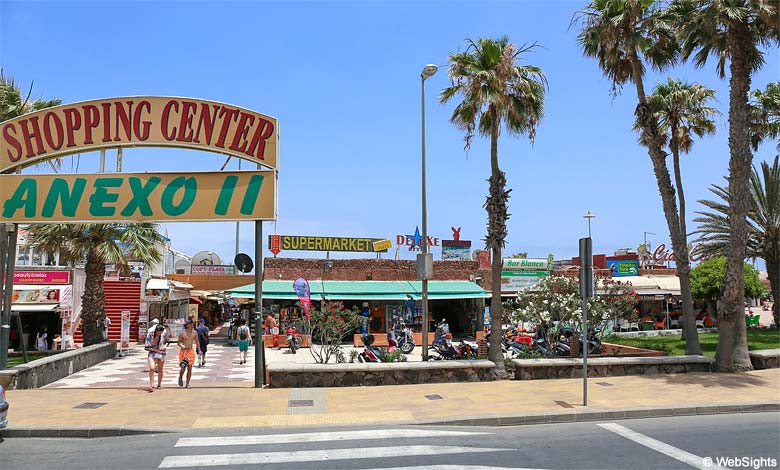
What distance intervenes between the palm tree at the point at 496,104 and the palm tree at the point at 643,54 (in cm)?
312

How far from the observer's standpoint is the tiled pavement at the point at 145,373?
1536 cm

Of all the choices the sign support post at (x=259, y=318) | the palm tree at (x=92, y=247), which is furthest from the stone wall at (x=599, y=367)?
the palm tree at (x=92, y=247)

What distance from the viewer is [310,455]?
7527mm

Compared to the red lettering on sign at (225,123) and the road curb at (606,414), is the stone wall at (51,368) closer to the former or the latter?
the red lettering on sign at (225,123)

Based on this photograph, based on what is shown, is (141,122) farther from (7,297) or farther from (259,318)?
(259,318)

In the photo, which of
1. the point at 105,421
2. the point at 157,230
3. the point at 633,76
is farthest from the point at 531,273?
the point at 105,421

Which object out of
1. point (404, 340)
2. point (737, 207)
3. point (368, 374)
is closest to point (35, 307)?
point (404, 340)

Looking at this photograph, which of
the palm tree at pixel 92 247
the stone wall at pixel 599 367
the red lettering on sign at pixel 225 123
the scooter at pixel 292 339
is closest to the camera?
the stone wall at pixel 599 367

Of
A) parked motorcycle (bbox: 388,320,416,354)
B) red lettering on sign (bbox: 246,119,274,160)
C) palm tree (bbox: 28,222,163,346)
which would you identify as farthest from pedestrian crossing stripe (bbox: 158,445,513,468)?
palm tree (bbox: 28,222,163,346)

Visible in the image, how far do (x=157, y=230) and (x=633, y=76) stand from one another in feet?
61.7

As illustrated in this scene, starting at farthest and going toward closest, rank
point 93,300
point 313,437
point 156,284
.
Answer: point 156,284, point 93,300, point 313,437

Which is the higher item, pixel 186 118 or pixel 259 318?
pixel 186 118

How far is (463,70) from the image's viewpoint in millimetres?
14695

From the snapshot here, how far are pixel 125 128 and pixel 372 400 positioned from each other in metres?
8.84
